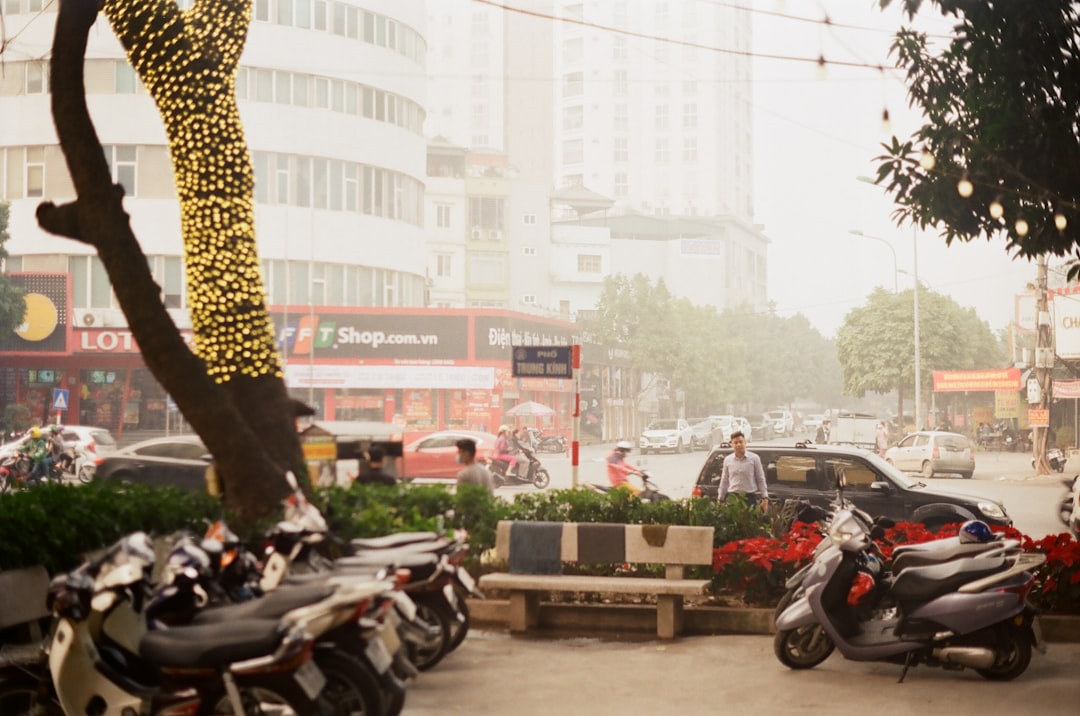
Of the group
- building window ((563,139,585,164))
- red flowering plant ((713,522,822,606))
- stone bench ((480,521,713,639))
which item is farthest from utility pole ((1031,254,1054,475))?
building window ((563,139,585,164))

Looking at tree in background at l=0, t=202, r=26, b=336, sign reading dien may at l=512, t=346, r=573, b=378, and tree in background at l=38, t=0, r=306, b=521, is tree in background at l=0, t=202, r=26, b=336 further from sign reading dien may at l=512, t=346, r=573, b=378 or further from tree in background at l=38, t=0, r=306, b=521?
tree in background at l=38, t=0, r=306, b=521

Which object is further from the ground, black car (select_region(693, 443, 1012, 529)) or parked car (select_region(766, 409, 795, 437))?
black car (select_region(693, 443, 1012, 529))

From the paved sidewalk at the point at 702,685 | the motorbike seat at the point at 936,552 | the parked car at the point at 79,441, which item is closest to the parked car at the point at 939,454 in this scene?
the parked car at the point at 79,441

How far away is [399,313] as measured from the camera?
58406 millimetres

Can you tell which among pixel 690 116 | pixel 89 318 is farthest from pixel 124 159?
pixel 690 116

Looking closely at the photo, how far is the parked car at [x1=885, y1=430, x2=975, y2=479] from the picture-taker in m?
37.9

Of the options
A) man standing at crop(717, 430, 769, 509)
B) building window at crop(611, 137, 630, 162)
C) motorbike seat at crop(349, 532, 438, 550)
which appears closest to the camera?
motorbike seat at crop(349, 532, 438, 550)

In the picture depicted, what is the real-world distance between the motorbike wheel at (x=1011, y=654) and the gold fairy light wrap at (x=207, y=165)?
21.5 ft

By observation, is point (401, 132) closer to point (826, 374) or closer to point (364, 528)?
point (364, 528)

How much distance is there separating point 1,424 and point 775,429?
42.6 metres

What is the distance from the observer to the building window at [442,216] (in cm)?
8044

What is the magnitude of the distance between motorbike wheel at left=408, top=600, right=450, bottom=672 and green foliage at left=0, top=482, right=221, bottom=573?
1669mm

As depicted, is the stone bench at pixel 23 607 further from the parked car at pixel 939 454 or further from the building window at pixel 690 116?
the building window at pixel 690 116

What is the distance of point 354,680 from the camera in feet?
20.6
